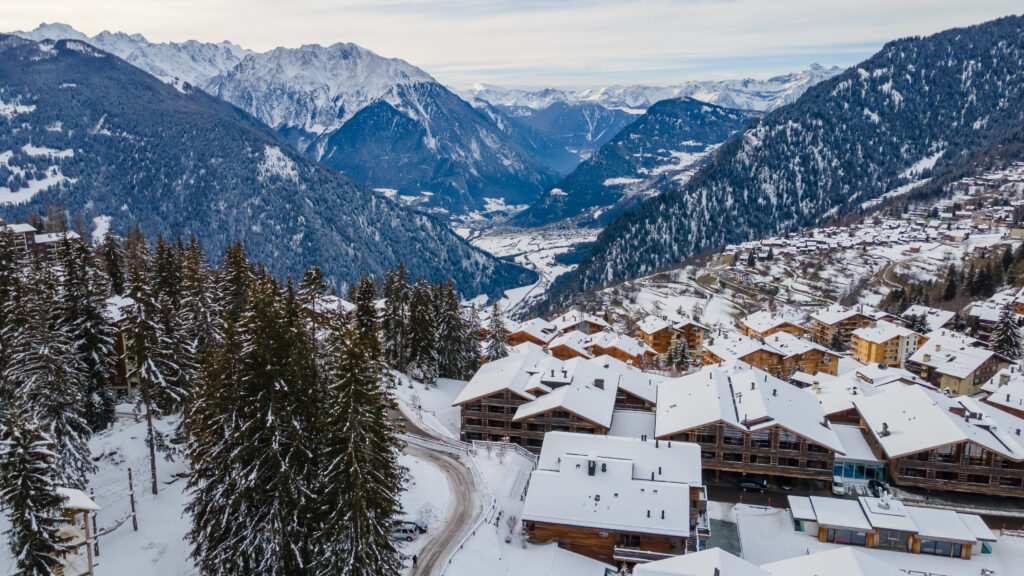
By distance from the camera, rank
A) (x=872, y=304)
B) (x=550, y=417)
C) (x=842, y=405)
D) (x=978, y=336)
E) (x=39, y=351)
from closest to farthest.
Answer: (x=39, y=351) < (x=550, y=417) < (x=842, y=405) < (x=978, y=336) < (x=872, y=304)

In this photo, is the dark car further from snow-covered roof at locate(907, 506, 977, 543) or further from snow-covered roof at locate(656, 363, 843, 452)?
snow-covered roof at locate(656, 363, 843, 452)

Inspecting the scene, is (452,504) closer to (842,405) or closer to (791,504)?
(791,504)

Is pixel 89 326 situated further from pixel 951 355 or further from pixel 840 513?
pixel 951 355

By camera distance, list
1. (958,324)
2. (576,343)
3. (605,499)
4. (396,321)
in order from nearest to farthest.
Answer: (605,499), (396,321), (576,343), (958,324)

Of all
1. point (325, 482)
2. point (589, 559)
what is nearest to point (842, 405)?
point (589, 559)

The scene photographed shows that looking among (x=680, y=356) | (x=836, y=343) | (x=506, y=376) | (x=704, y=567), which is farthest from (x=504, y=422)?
(x=836, y=343)

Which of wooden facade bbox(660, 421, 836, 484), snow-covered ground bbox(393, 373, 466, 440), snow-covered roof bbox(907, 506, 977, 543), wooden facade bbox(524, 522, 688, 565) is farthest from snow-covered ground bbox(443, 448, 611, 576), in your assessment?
snow-covered roof bbox(907, 506, 977, 543)

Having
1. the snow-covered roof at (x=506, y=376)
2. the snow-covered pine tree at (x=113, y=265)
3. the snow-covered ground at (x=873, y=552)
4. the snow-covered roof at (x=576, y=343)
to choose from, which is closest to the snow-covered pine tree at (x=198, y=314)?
the snow-covered roof at (x=506, y=376)
